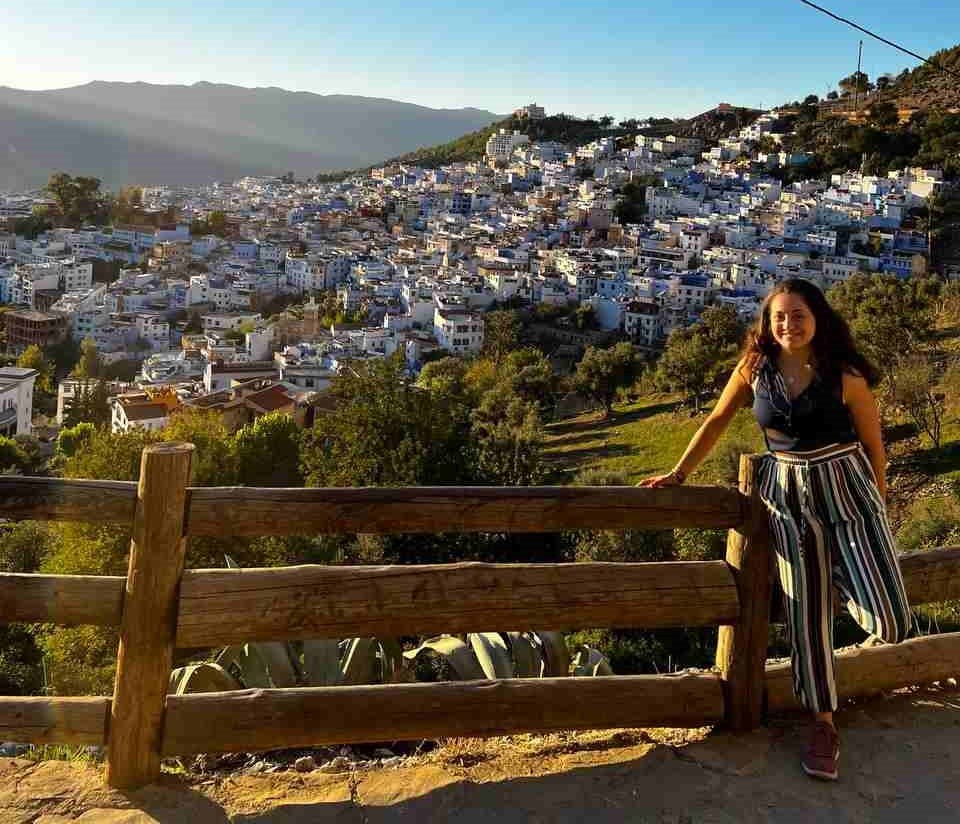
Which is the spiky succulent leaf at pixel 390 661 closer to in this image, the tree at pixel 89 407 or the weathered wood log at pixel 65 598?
the weathered wood log at pixel 65 598

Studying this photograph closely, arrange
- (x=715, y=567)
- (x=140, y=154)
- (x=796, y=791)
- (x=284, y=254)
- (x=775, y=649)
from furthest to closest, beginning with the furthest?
1. (x=140, y=154)
2. (x=284, y=254)
3. (x=775, y=649)
4. (x=715, y=567)
5. (x=796, y=791)

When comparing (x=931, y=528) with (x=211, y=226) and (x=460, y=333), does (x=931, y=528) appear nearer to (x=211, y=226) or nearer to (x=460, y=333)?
(x=460, y=333)

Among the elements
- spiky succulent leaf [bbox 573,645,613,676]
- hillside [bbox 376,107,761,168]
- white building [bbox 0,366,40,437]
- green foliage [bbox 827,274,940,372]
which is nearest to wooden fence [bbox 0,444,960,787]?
spiky succulent leaf [bbox 573,645,613,676]

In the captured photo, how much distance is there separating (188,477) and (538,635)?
1956 mm

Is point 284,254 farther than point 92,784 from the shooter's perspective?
Yes

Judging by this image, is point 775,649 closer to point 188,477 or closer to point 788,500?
point 788,500

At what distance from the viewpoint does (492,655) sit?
3.75 metres

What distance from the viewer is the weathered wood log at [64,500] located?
249cm

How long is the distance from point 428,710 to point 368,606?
1.25 ft

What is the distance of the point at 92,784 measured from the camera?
8.55 feet

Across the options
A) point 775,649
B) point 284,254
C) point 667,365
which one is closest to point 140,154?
point 284,254

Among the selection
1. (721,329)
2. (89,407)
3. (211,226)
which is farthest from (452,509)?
(211,226)

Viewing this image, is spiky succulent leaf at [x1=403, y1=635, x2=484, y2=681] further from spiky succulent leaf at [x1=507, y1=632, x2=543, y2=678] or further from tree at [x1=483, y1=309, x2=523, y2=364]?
tree at [x1=483, y1=309, x2=523, y2=364]

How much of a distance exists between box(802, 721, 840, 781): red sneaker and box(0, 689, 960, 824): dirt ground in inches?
1.6
